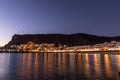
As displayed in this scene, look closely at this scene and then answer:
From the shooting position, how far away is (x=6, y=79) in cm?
3572

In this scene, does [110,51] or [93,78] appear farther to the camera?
[110,51]

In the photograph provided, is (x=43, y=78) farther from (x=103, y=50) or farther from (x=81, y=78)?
(x=103, y=50)

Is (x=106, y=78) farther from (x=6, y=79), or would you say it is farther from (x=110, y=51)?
(x=110, y=51)

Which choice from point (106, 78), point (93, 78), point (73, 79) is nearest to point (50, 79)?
point (73, 79)

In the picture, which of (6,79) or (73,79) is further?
(6,79)

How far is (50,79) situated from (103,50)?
16191 centimetres

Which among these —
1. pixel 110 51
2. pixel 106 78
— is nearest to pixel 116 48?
pixel 110 51

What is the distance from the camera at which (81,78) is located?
1358 inches

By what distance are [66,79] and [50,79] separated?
8.79 ft

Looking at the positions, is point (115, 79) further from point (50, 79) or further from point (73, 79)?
point (50, 79)

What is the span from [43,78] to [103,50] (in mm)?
161532

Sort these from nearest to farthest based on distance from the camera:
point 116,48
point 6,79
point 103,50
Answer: point 6,79, point 116,48, point 103,50

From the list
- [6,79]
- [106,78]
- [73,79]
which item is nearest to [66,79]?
[73,79]

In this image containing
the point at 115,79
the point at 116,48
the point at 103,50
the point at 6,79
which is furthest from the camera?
the point at 103,50
